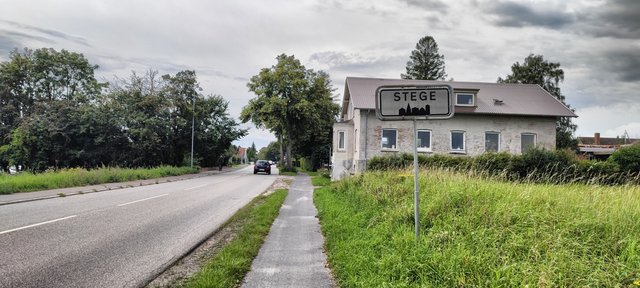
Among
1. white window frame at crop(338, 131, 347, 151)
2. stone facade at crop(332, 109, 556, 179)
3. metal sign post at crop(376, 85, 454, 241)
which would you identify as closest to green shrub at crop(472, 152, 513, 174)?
stone facade at crop(332, 109, 556, 179)

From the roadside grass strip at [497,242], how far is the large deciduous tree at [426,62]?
53.0m

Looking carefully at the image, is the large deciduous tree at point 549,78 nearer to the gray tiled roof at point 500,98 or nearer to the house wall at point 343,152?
the gray tiled roof at point 500,98

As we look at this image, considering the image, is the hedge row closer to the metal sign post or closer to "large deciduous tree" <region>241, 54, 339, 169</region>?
the metal sign post

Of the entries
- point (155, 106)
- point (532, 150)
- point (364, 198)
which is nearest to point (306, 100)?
point (155, 106)

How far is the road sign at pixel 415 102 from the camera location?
5430 millimetres

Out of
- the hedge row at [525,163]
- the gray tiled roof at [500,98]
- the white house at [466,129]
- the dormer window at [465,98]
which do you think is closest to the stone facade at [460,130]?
the white house at [466,129]

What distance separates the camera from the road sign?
543cm

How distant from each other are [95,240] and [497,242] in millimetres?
6767

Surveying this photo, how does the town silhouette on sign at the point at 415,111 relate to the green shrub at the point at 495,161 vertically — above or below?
above

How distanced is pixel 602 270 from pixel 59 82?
61127 millimetres

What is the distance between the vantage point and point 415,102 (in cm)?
553

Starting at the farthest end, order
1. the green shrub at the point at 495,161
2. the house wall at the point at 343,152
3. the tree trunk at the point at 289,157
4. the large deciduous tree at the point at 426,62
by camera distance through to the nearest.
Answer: the large deciduous tree at the point at 426,62 → the tree trunk at the point at 289,157 → the house wall at the point at 343,152 → the green shrub at the point at 495,161

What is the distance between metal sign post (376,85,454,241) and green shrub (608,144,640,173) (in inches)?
909

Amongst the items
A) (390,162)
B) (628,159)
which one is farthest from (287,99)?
(628,159)
